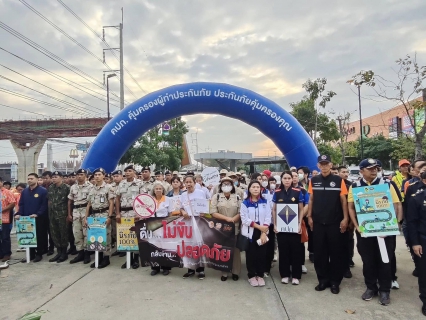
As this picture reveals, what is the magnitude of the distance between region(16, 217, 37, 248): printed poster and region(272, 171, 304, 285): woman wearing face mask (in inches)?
173

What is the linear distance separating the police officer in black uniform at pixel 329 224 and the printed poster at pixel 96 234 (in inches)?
136

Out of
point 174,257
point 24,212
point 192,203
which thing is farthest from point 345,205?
point 24,212

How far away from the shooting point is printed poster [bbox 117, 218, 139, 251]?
571 centimetres

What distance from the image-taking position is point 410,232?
3951mm

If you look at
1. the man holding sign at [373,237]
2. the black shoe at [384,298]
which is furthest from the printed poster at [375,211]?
the black shoe at [384,298]

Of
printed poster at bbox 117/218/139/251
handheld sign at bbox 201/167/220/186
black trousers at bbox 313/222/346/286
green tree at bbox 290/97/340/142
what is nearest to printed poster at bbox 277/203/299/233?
black trousers at bbox 313/222/346/286

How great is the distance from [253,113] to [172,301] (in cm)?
559

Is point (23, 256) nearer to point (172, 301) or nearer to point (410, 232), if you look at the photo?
point (172, 301)

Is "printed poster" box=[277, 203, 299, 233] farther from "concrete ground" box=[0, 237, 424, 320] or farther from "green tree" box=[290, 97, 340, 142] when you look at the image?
"green tree" box=[290, 97, 340, 142]

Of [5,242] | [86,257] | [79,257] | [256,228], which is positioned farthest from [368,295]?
[5,242]

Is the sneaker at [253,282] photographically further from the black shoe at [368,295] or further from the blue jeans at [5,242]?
the blue jeans at [5,242]

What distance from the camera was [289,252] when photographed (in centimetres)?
491

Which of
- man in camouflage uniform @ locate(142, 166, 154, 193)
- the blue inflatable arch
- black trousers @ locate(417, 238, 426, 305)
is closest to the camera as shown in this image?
black trousers @ locate(417, 238, 426, 305)

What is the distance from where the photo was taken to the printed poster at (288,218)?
189 inches
